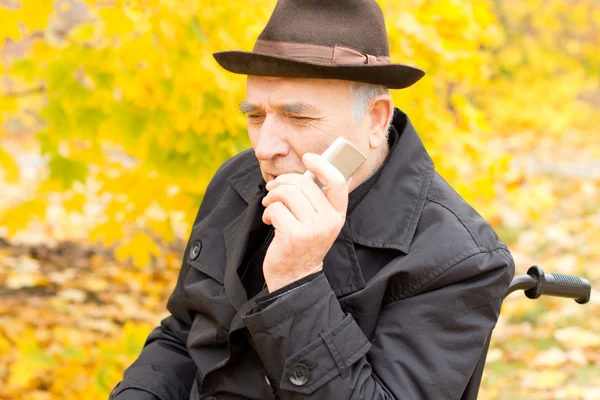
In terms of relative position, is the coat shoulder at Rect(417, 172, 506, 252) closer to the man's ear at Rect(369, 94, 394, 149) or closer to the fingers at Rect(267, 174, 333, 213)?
the man's ear at Rect(369, 94, 394, 149)

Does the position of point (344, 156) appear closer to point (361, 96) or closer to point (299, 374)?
point (361, 96)

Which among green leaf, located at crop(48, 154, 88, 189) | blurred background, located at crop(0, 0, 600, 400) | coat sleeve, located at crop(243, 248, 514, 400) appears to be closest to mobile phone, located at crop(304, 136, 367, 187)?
coat sleeve, located at crop(243, 248, 514, 400)

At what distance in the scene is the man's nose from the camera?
1834 millimetres

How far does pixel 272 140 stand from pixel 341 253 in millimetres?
349

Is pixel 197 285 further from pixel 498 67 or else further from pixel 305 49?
pixel 498 67

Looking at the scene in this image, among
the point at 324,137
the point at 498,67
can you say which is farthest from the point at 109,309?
the point at 498,67

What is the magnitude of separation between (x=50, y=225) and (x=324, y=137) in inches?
213

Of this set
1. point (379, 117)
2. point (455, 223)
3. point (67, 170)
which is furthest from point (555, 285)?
point (67, 170)

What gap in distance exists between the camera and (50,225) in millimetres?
6699

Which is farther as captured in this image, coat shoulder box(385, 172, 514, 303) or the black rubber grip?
the black rubber grip

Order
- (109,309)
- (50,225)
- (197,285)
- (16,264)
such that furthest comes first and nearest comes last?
(50,225)
(16,264)
(109,309)
(197,285)

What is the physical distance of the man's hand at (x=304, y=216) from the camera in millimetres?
1627

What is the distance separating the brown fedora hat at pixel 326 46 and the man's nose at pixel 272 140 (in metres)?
0.13

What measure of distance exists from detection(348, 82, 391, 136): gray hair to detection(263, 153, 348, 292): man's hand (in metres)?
0.24
